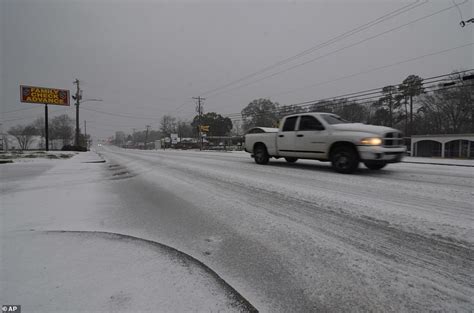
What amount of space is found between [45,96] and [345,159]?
4074cm

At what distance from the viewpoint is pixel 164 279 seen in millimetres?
2002

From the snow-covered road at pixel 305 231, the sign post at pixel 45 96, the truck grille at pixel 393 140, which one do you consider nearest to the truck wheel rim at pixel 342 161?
the truck grille at pixel 393 140

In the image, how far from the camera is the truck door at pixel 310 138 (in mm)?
7508

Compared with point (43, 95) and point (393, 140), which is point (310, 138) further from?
point (43, 95)

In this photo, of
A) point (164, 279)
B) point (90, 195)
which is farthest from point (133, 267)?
point (90, 195)

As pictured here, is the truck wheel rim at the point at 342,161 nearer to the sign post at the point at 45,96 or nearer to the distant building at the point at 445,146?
the distant building at the point at 445,146

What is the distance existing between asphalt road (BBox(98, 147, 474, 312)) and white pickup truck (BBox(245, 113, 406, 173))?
1317mm

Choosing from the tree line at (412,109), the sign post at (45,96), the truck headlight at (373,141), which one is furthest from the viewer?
the tree line at (412,109)

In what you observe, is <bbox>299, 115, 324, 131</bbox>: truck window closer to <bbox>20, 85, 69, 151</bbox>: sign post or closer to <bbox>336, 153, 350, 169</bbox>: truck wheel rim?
<bbox>336, 153, 350, 169</bbox>: truck wheel rim

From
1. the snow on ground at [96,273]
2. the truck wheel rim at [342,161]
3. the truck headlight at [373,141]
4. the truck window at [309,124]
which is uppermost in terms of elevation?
the truck window at [309,124]

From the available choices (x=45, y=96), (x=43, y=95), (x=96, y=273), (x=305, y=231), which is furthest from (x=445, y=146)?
(x=43, y=95)

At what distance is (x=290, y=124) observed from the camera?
28.7 ft

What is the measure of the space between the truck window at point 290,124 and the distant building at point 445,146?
1024 inches

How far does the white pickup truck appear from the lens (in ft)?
21.1
